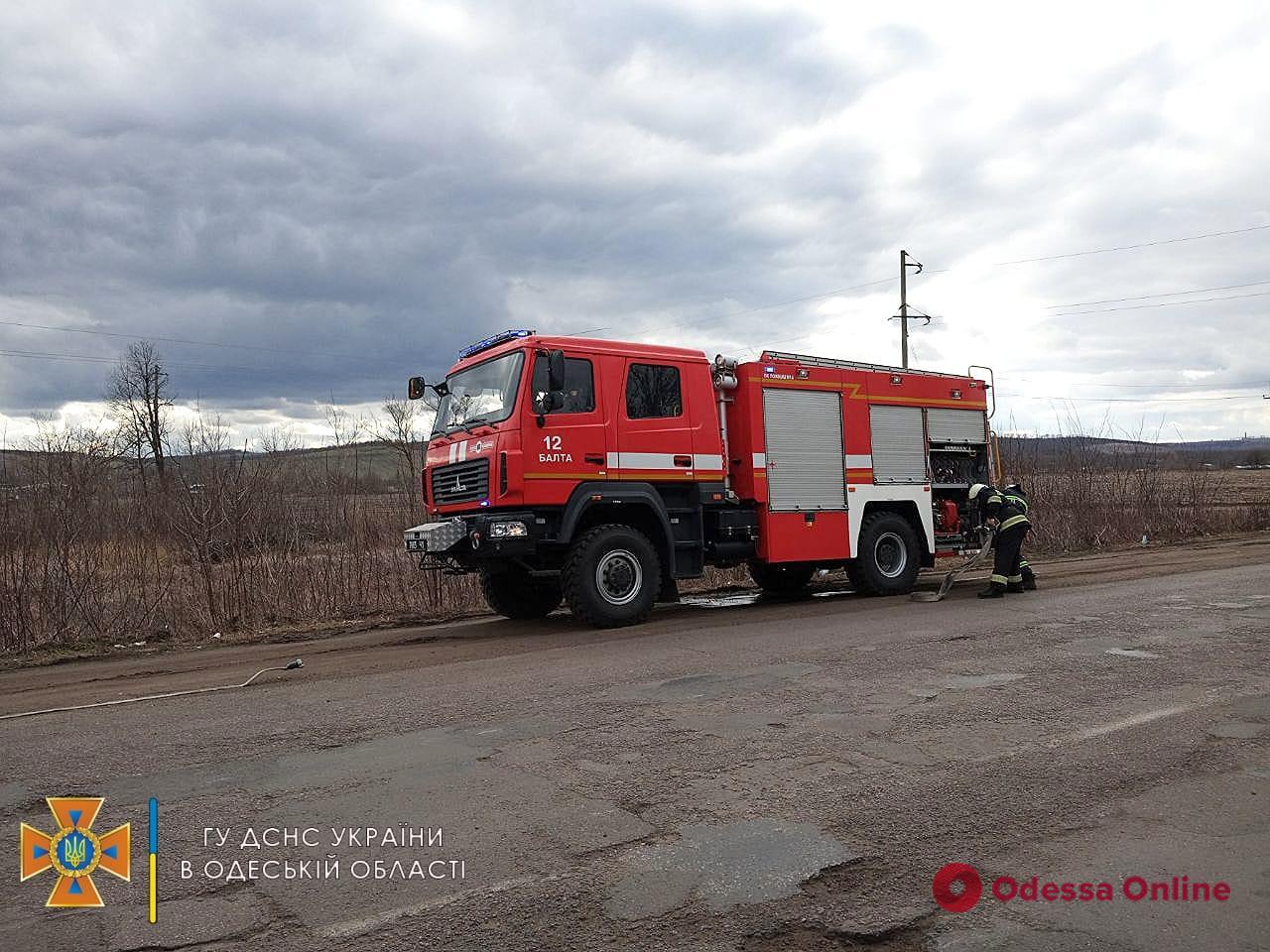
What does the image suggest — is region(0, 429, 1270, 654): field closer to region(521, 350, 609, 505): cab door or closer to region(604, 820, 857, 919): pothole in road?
region(521, 350, 609, 505): cab door

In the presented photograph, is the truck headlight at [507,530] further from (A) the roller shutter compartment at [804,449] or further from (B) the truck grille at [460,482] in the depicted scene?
(A) the roller shutter compartment at [804,449]

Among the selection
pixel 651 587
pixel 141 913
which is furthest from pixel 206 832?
pixel 651 587

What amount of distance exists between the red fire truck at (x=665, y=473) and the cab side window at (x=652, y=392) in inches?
0.7

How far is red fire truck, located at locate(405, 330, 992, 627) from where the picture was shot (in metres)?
9.95

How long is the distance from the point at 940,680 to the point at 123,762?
A: 517 centimetres

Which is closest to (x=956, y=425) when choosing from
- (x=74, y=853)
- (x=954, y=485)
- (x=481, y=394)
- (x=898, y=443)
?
(x=954, y=485)

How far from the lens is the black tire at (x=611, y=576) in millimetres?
10039

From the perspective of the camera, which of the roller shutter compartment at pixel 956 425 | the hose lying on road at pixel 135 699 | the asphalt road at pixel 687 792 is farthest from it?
the roller shutter compartment at pixel 956 425

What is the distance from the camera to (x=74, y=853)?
400 cm

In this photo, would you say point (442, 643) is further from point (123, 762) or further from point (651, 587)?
point (123, 762)

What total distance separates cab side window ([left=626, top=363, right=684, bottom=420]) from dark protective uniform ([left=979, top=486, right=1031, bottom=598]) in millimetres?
4307

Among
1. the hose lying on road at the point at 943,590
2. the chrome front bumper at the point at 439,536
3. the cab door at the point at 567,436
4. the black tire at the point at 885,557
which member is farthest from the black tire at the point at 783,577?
the chrome front bumper at the point at 439,536

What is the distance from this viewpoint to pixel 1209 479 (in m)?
24.7

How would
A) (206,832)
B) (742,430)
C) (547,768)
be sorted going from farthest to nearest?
1. (742,430)
2. (547,768)
3. (206,832)
